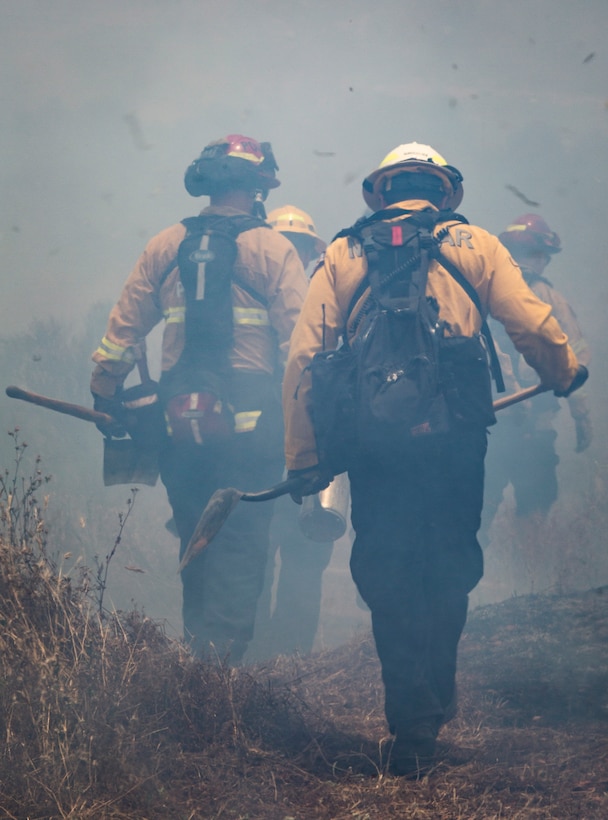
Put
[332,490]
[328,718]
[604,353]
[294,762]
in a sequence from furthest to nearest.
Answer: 1. [604,353]
2. [332,490]
3. [328,718]
4. [294,762]

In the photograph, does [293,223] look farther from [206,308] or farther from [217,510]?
[217,510]

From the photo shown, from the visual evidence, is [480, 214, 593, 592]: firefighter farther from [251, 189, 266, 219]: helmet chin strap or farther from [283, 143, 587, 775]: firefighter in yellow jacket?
[283, 143, 587, 775]: firefighter in yellow jacket

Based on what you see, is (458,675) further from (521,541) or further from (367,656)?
(521,541)

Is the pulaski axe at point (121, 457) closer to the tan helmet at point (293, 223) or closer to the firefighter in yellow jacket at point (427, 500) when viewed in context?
the firefighter in yellow jacket at point (427, 500)

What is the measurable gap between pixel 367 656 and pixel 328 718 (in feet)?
4.62

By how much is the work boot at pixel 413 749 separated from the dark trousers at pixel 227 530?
1.68 m

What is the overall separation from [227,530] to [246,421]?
0.66 meters

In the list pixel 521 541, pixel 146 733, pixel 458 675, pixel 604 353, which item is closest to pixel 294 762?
pixel 146 733

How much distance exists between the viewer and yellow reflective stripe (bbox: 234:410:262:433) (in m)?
4.35

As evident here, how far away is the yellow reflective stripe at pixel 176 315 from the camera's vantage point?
4430 millimetres

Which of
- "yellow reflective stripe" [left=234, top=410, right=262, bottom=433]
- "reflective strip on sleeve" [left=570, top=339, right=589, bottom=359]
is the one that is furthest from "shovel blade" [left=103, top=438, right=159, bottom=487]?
"reflective strip on sleeve" [left=570, top=339, right=589, bottom=359]

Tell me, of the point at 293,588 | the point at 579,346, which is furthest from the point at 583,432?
the point at 293,588

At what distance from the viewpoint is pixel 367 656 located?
4562 millimetres

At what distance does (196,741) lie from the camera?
8.01ft
